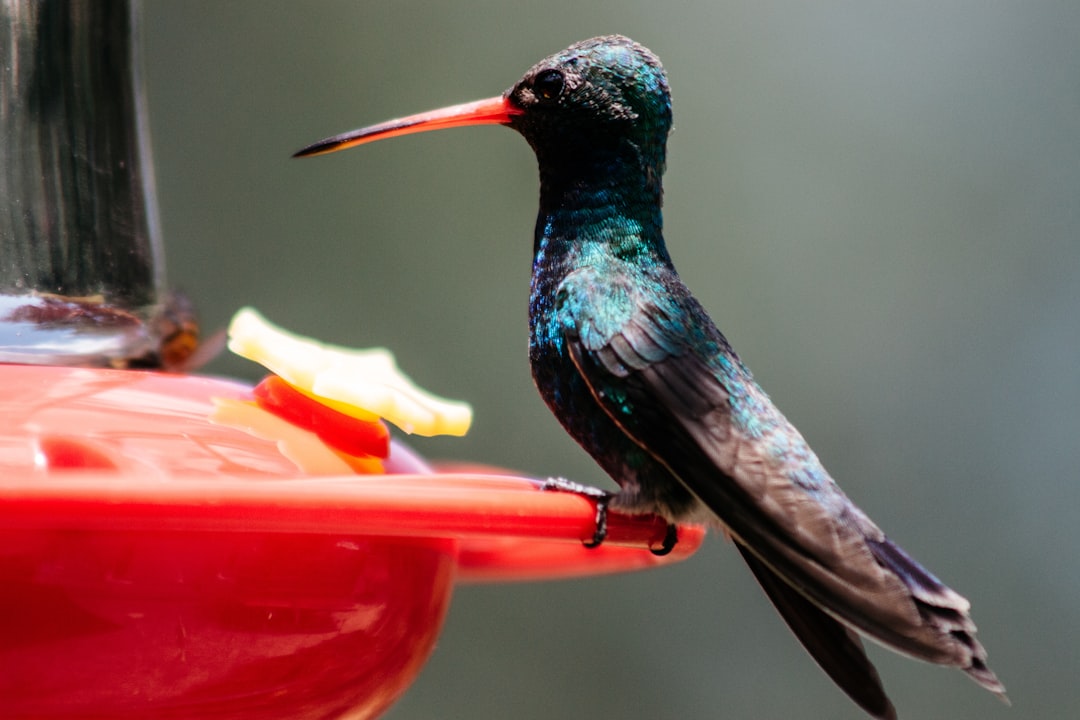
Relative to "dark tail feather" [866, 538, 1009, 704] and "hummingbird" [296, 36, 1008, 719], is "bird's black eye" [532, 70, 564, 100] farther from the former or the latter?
"dark tail feather" [866, 538, 1009, 704]

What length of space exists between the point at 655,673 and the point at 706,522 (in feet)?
11.2

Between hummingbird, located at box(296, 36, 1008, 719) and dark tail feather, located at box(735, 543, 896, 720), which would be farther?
dark tail feather, located at box(735, 543, 896, 720)

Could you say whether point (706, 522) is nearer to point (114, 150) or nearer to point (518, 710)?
point (114, 150)

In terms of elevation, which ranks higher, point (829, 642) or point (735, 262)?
point (829, 642)

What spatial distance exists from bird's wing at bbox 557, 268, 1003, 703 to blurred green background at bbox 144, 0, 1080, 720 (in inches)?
128

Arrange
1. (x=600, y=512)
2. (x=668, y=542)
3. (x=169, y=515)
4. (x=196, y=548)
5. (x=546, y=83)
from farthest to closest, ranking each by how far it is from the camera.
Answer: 1. (x=546, y=83)
2. (x=668, y=542)
3. (x=600, y=512)
4. (x=196, y=548)
5. (x=169, y=515)

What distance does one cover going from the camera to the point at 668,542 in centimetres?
191

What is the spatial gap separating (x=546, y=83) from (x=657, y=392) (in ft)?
1.83

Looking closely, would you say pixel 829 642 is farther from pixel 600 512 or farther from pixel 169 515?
pixel 169 515

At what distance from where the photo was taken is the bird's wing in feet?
5.52

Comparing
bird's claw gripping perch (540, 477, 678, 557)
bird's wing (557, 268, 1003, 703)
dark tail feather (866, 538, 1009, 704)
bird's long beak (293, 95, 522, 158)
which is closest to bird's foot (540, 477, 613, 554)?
bird's claw gripping perch (540, 477, 678, 557)

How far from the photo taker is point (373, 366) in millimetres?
1885

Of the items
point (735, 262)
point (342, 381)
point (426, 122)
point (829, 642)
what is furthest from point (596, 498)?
point (735, 262)

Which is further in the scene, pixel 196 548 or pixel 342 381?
pixel 342 381
